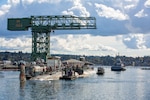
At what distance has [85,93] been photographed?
88.2 m

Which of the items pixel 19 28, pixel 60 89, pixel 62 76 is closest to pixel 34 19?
pixel 19 28

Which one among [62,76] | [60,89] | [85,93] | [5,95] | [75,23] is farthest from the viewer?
[75,23]

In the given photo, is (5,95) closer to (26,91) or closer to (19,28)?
(26,91)

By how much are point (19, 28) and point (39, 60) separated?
36.5 feet

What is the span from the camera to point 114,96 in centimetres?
8344

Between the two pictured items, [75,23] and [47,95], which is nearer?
[47,95]

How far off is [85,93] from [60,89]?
8747mm

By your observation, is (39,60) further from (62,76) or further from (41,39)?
(62,76)

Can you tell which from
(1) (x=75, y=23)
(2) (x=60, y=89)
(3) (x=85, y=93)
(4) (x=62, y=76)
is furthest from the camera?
(1) (x=75, y=23)

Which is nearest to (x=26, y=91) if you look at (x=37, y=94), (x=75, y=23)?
(x=37, y=94)

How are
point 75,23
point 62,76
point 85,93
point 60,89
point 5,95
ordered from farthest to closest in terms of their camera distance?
point 75,23 → point 62,76 → point 60,89 → point 85,93 → point 5,95

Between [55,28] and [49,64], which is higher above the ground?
[55,28]

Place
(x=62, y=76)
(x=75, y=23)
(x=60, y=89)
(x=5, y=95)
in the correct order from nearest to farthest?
(x=5, y=95)
(x=60, y=89)
(x=62, y=76)
(x=75, y=23)

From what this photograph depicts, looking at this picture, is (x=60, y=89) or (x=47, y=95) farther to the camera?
(x=60, y=89)
